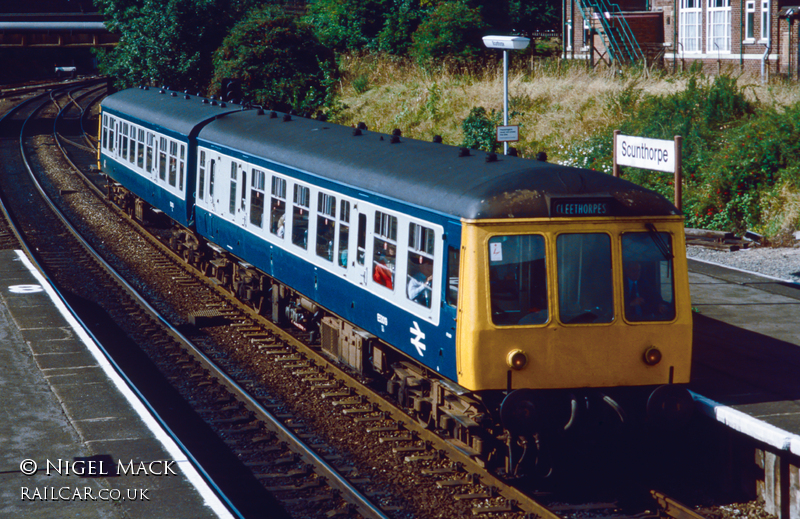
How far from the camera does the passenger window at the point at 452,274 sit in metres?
8.41

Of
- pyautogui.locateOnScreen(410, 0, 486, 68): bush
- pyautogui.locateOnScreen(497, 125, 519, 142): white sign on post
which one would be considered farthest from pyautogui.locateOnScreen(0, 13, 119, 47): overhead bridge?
pyautogui.locateOnScreen(497, 125, 519, 142): white sign on post

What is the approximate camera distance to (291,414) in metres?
10.8

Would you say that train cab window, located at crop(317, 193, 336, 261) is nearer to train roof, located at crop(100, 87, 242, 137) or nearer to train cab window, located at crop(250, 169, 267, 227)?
train cab window, located at crop(250, 169, 267, 227)

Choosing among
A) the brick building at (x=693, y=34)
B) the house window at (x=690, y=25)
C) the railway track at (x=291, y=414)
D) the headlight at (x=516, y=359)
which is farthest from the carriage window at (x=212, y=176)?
the house window at (x=690, y=25)

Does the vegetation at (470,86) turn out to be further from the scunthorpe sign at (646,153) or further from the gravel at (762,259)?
the scunthorpe sign at (646,153)

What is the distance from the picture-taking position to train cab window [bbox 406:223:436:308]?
29.3 feet

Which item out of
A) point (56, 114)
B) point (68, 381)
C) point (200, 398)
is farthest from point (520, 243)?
point (56, 114)

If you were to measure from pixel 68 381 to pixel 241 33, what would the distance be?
Answer: 86.0ft

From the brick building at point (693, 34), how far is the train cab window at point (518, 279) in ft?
63.5

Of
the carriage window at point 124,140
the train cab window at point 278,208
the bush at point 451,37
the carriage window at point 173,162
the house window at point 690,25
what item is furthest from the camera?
the bush at point 451,37

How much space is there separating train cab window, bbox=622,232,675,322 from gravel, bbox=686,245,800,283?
7.33 m

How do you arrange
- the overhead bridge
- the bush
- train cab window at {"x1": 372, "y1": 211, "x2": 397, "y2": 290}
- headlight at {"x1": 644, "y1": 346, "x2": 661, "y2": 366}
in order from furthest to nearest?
the overhead bridge, the bush, train cab window at {"x1": 372, "y1": 211, "x2": 397, "y2": 290}, headlight at {"x1": 644, "y1": 346, "x2": 661, "y2": 366}

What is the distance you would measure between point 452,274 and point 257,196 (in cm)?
629

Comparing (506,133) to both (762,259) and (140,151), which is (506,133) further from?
(140,151)
